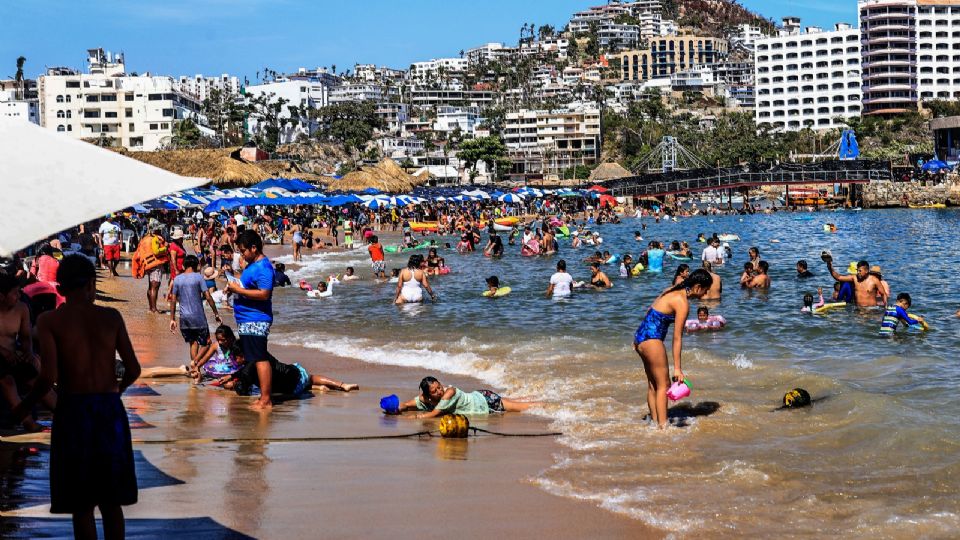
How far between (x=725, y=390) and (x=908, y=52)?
495ft

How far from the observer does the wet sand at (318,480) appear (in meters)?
5.75

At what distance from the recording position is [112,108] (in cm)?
10762

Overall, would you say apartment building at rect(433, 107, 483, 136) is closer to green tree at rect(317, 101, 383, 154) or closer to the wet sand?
green tree at rect(317, 101, 383, 154)

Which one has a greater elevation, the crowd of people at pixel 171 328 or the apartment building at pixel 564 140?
the apartment building at pixel 564 140

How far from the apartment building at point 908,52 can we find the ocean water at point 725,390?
5218 inches

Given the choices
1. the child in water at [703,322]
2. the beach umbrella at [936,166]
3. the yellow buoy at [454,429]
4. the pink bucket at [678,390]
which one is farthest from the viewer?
the beach umbrella at [936,166]

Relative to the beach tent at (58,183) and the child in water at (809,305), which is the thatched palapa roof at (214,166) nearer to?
the child in water at (809,305)

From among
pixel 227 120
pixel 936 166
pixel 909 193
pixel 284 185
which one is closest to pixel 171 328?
pixel 284 185

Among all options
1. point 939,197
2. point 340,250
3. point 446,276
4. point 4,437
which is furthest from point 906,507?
point 939,197

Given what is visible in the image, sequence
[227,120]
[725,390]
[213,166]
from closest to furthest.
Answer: [725,390] → [213,166] → [227,120]

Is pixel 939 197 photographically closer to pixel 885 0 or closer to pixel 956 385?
pixel 885 0

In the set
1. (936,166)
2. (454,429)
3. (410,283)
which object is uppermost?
(936,166)

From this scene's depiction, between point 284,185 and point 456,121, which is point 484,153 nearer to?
point 456,121

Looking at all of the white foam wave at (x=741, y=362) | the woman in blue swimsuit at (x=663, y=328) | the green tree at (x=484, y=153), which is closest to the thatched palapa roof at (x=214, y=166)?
the white foam wave at (x=741, y=362)
